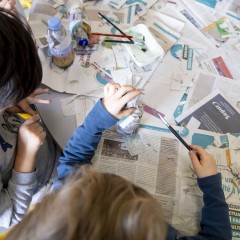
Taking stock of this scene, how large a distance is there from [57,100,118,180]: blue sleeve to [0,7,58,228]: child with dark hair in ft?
0.29

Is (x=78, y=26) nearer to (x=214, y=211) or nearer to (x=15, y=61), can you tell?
(x=15, y=61)

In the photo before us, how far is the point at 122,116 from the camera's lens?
2.55 feet

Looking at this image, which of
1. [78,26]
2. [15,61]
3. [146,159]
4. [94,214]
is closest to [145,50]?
[78,26]

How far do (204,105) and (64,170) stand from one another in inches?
17.5

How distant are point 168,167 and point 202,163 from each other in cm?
9

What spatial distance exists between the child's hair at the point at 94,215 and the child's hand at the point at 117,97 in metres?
0.33

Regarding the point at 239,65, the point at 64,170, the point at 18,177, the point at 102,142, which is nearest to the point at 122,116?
the point at 102,142

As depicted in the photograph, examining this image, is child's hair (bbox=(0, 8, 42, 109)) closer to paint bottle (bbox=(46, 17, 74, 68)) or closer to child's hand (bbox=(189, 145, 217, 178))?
paint bottle (bbox=(46, 17, 74, 68))

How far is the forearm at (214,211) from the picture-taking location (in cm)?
68

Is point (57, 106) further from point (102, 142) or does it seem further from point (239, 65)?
point (239, 65)

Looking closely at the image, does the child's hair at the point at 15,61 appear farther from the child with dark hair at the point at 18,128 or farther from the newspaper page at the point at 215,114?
the newspaper page at the point at 215,114

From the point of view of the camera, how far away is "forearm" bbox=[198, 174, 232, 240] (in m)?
0.68

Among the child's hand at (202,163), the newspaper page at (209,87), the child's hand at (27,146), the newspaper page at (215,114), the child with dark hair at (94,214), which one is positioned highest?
the child with dark hair at (94,214)

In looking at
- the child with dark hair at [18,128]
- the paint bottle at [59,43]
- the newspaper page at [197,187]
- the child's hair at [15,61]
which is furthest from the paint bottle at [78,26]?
the newspaper page at [197,187]
